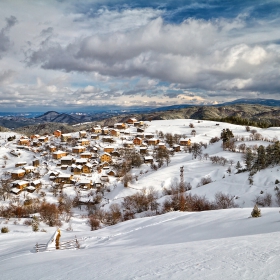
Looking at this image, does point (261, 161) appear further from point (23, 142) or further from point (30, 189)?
point (23, 142)

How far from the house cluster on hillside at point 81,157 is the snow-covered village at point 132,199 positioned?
0.31 metres

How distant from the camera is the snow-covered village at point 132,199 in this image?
11.8 m

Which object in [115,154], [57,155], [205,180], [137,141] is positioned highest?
[137,141]

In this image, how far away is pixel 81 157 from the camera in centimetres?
6975

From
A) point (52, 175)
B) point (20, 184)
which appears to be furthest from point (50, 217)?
point (52, 175)

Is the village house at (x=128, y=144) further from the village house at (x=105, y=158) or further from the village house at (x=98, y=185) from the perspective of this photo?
the village house at (x=98, y=185)

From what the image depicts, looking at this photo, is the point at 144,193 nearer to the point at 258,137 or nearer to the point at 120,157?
the point at 120,157

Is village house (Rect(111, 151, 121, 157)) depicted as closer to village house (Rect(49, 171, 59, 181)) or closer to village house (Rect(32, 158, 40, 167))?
village house (Rect(49, 171, 59, 181))

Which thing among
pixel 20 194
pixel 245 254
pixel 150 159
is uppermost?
pixel 245 254

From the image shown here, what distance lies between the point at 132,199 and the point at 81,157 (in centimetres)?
3536

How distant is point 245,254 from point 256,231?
6.16m

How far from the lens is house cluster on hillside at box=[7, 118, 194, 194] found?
55.4 meters

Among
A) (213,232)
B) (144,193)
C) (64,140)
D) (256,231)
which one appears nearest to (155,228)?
(213,232)

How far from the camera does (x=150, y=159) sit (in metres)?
64.5
